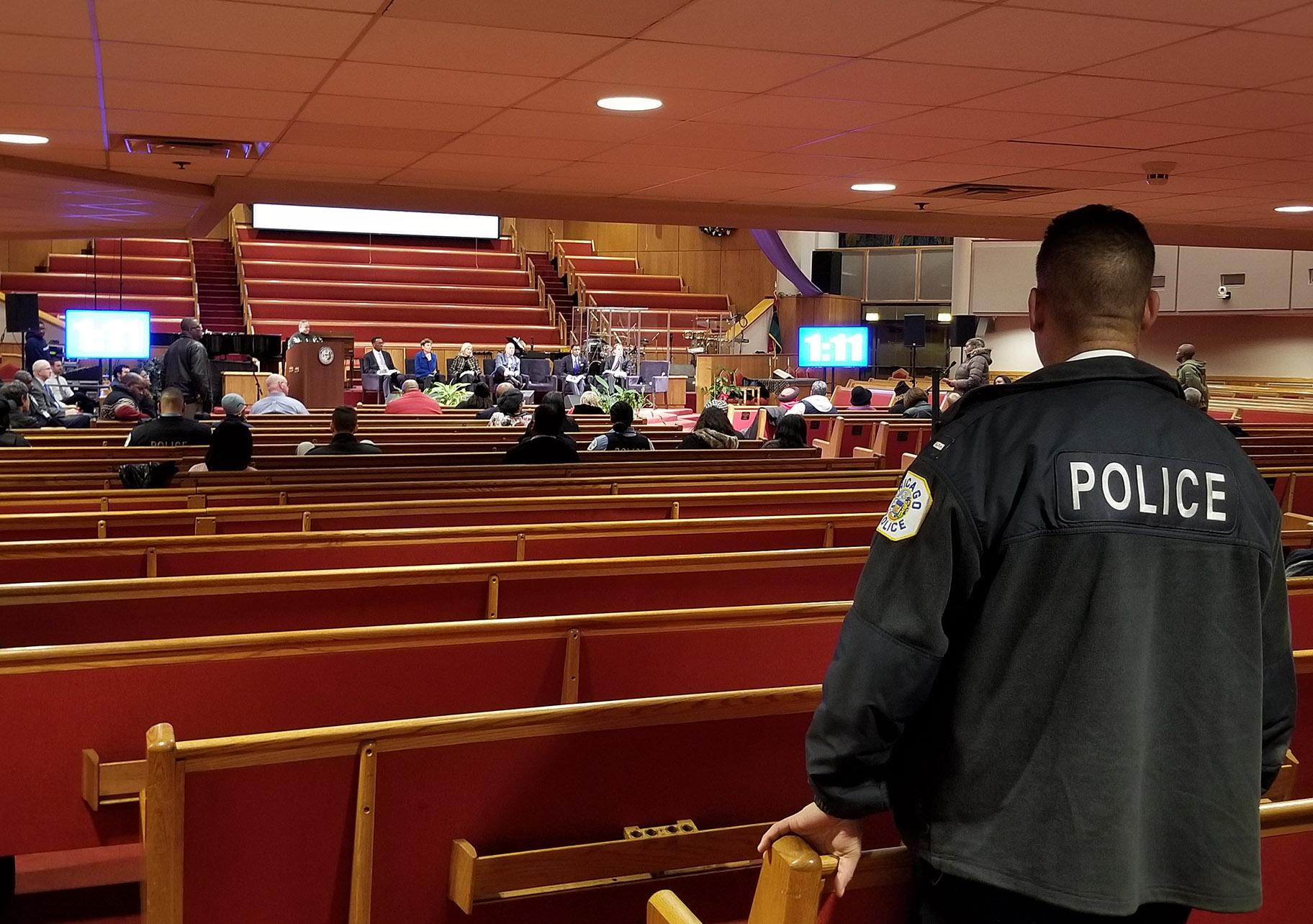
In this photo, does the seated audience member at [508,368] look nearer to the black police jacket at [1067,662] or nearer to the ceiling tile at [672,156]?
the ceiling tile at [672,156]

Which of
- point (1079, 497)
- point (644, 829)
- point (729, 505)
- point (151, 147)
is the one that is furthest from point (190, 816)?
point (151, 147)

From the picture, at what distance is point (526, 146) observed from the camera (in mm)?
5207

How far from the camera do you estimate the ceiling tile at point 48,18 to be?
9.47 feet

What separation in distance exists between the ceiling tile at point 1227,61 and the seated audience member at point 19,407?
7.08 m

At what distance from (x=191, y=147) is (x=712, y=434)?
126 inches

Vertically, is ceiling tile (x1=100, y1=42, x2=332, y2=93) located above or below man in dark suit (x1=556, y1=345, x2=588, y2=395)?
above

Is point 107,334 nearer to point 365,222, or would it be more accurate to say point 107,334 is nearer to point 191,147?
point 191,147

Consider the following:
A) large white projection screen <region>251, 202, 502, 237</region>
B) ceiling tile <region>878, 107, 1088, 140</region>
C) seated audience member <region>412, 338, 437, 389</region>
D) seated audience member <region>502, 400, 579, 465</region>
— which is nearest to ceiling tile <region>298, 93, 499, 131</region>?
seated audience member <region>502, 400, 579, 465</region>

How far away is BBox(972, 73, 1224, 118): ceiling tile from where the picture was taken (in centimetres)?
362

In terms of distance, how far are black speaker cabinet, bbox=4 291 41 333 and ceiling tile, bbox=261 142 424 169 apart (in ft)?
27.1

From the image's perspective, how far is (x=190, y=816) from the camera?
138 cm

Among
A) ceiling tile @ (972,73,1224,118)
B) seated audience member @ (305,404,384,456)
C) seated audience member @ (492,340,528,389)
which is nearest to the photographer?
ceiling tile @ (972,73,1224,118)

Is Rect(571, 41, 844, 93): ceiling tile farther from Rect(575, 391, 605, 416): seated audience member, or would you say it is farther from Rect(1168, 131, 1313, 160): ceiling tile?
Rect(575, 391, 605, 416): seated audience member

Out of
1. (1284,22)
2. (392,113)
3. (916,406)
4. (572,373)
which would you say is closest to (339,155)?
(392,113)
